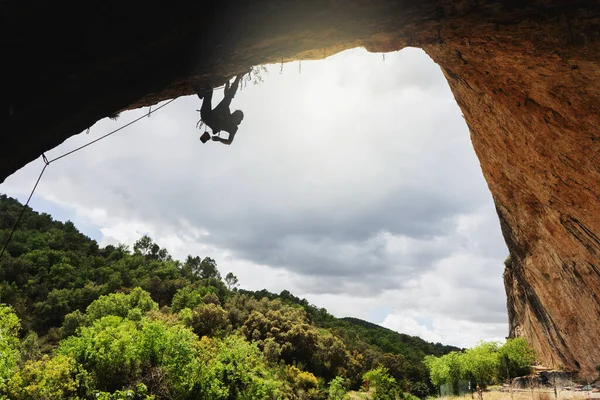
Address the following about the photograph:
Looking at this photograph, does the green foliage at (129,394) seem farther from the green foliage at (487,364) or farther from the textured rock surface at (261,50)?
the green foliage at (487,364)

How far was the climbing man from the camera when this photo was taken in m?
6.47

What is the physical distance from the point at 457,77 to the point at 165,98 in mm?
9548

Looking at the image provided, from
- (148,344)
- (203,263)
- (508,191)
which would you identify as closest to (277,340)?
(148,344)

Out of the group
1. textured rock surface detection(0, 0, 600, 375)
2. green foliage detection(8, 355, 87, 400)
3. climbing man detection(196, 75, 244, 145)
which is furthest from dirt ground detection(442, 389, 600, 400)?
green foliage detection(8, 355, 87, 400)

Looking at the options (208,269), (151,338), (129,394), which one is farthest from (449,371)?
(208,269)

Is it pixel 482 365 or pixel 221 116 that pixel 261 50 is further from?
pixel 482 365

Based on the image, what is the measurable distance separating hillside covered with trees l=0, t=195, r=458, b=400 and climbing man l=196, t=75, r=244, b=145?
15.4m

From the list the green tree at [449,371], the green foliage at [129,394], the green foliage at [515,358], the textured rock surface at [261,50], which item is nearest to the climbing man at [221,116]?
the textured rock surface at [261,50]

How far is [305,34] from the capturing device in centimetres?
586

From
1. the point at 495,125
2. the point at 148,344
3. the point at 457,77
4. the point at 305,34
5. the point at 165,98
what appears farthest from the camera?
the point at 148,344

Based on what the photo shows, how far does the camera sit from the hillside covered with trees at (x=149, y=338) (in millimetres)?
18750

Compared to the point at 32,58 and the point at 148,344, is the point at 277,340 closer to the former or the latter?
the point at 148,344

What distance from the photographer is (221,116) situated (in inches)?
A: 256

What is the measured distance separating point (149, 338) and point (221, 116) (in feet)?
57.4
